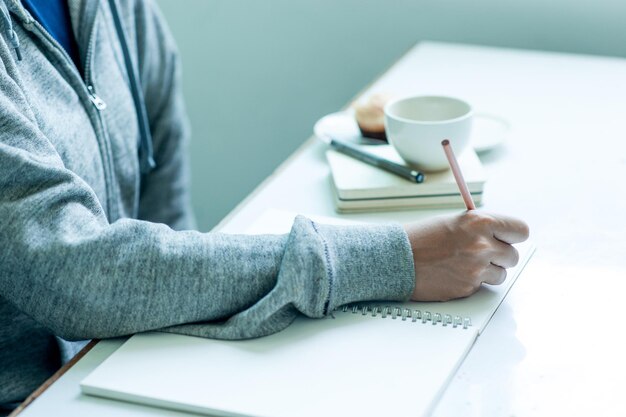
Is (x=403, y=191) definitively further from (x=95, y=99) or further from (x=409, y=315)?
(x=95, y=99)

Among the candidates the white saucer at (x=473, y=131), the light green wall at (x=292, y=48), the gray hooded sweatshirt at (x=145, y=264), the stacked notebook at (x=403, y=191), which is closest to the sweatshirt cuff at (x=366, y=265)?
the gray hooded sweatshirt at (x=145, y=264)

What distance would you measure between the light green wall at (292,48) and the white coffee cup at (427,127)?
2.00 ft

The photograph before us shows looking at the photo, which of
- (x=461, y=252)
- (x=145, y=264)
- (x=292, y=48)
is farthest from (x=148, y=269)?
(x=292, y=48)

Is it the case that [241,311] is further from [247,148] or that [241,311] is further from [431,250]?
[247,148]

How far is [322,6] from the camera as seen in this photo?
1.78 meters

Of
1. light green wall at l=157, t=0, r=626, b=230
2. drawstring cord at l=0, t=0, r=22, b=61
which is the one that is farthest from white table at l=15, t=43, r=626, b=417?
drawstring cord at l=0, t=0, r=22, b=61

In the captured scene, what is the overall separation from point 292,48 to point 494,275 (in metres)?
1.07

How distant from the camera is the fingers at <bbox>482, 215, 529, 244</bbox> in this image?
0.87 metres

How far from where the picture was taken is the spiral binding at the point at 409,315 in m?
0.82

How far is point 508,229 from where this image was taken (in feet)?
2.85

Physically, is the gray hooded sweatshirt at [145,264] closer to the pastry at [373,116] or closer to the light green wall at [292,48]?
the pastry at [373,116]

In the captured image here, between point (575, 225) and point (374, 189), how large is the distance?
0.73ft

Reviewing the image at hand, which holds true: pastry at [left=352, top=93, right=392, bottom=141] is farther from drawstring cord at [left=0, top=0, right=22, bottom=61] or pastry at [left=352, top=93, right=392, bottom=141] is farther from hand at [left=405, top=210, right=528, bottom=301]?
drawstring cord at [left=0, top=0, right=22, bottom=61]

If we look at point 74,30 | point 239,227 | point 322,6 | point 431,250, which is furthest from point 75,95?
point 322,6
